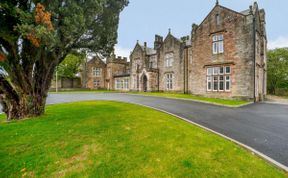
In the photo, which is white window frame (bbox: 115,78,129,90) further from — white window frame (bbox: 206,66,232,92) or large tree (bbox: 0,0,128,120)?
large tree (bbox: 0,0,128,120)

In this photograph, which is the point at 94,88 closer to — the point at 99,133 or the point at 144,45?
the point at 144,45

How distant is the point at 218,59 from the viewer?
70.3 feet

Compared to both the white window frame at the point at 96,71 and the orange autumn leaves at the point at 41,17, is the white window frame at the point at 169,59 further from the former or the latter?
the orange autumn leaves at the point at 41,17

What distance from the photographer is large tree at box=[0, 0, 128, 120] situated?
6.28 meters

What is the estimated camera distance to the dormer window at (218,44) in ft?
70.1

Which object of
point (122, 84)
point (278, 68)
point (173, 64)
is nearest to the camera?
point (173, 64)

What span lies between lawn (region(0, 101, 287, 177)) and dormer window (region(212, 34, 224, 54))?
58.0 ft

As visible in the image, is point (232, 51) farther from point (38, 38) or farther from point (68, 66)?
point (68, 66)

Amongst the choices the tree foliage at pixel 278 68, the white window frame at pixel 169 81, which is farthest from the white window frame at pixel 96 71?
the tree foliage at pixel 278 68

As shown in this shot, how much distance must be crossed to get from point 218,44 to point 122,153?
2100 centimetres

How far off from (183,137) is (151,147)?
1.44 metres

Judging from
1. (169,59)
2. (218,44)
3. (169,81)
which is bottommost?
(169,81)

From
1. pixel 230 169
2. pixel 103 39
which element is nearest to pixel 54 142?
pixel 230 169

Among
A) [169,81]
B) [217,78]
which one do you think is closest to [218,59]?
[217,78]
